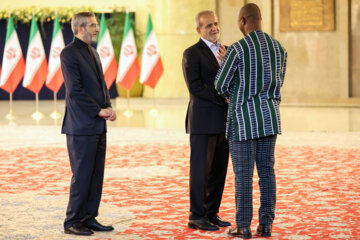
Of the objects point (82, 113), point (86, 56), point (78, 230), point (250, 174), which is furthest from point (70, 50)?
point (250, 174)

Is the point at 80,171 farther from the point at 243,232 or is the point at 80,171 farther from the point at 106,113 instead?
the point at 243,232

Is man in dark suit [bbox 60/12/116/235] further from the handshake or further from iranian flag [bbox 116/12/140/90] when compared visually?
iranian flag [bbox 116/12/140/90]

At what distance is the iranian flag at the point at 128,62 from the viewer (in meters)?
16.5

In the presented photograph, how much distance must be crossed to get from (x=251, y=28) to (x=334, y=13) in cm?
1340

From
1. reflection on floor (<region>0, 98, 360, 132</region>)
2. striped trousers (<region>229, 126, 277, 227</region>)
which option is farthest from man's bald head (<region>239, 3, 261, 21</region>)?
reflection on floor (<region>0, 98, 360, 132</region>)

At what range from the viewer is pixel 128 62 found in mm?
16547

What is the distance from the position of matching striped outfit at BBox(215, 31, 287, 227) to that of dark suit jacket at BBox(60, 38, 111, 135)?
0.87 m

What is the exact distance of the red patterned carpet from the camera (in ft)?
17.8

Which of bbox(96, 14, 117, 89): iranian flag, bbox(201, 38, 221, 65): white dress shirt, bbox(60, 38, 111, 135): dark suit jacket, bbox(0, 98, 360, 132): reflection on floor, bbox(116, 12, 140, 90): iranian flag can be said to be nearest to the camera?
bbox(60, 38, 111, 135): dark suit jacket

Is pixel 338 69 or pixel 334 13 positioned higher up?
pixel 334 13

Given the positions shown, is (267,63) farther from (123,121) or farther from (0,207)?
(123,121)

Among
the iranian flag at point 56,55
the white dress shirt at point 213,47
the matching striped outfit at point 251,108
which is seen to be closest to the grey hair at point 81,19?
the white dress shirt at point 213,47

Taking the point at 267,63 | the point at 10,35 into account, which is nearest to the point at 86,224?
the point at 267,63

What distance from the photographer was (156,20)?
64.6 feet
